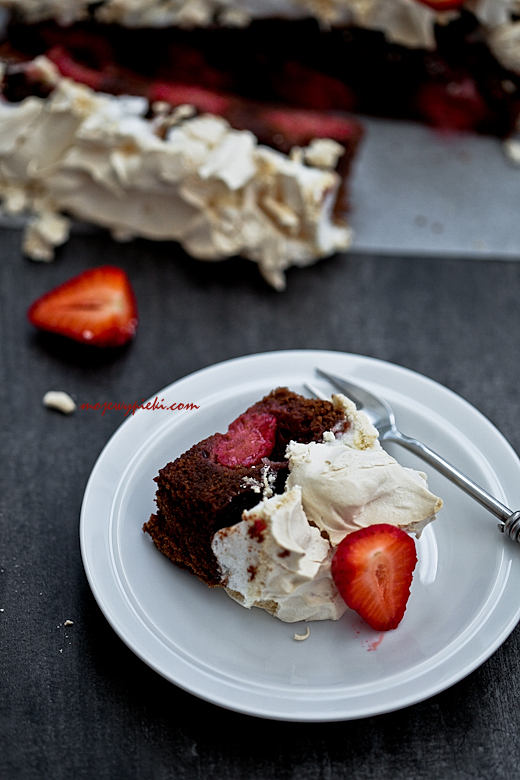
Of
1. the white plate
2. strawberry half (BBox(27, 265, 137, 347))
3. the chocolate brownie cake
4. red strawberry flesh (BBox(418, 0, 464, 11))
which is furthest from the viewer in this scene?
red strawberry flesh (BBox(418, 0, 464, 11))

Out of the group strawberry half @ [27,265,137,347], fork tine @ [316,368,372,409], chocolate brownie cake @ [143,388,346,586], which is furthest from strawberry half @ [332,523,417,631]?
strawberry half @ [27,265,137,347]

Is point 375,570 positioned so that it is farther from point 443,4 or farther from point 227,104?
point 443,4

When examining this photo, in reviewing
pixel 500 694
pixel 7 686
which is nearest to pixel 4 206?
pixel 7 686

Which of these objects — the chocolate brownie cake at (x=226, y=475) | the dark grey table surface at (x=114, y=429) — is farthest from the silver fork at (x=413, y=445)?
the dark grey table surface at (x=114, y=429)

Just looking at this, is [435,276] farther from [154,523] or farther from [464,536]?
[154,523]

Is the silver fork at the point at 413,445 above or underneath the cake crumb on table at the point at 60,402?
above

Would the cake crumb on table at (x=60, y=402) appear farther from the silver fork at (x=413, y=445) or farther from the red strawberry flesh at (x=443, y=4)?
the red strawberry flesh at (x=443, y=4)

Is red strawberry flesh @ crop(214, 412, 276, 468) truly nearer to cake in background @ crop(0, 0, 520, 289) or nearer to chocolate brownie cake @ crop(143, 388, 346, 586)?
chocolate brownie cake @ crop(143, 388, 346, 586)
